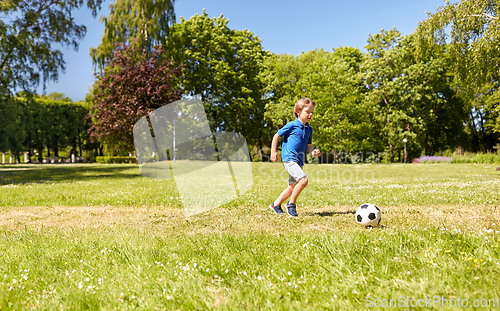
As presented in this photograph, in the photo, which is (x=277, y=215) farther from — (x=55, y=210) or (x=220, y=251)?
(x=55, y=210)

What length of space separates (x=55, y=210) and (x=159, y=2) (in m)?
30.1

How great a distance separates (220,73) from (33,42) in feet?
72.9

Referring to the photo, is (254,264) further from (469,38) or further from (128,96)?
(128,96)

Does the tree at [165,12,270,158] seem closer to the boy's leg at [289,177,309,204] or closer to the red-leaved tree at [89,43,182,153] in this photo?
the red-leaved tree at [89,43,182,153]

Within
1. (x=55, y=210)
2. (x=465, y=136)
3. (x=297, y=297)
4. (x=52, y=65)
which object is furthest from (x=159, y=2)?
(x=465, y=136)

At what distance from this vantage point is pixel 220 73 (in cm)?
4094

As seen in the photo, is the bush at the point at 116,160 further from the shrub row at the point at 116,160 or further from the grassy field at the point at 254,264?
the grassy field at the point at 254,264

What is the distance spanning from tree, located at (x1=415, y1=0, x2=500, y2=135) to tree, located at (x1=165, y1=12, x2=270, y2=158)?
25586mm

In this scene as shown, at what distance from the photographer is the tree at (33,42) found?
68.7 feet

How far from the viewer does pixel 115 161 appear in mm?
50281

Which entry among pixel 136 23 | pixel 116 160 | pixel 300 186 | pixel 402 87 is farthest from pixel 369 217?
pixel 116 160

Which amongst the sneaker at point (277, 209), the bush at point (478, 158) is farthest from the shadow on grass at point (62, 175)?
the bush at point (478, 158)

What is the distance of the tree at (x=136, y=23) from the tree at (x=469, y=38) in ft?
82.7

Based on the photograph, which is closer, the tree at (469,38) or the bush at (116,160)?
the tree at (469,38)
